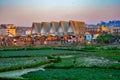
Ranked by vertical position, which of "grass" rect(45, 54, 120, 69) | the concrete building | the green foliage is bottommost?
"grass" rect(45, 54, 120, 69)

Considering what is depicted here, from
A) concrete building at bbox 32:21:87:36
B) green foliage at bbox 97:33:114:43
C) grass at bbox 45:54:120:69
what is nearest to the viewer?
grass at bbox 45:54:120:69

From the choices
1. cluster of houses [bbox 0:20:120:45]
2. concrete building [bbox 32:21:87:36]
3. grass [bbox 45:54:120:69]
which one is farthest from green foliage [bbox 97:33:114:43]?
grass [bbox 45:54:120:69]

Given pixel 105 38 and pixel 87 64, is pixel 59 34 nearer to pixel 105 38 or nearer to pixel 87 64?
pixel 105 38

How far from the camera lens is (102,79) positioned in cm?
1096

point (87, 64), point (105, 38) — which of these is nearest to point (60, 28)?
point (105, 38)

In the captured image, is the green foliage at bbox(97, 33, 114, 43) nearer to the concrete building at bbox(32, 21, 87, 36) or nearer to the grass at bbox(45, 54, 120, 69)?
the concrete building at bbox(32, 21, 87, 36)

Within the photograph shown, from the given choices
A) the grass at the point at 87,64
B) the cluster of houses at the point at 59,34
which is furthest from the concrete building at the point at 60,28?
the grass at the point at 87,64

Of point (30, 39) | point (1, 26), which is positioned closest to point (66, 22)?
point (30, 39)

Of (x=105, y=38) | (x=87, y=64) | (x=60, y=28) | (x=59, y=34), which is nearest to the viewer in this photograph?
(x=87, y=64)

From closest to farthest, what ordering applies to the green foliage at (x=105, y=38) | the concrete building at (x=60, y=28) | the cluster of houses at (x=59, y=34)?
1. the green foliage at (x=105, y=38)
2. the cluster of houses at (x=59, y=34)
3. the concrete building at (x=60, y=28)

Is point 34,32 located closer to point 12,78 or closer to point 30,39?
point 30,39

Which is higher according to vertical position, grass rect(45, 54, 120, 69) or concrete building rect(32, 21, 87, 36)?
concrete building rect(32, 21, 87, 36)

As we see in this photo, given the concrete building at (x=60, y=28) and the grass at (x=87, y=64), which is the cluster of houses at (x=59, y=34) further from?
the grass at (x=87, y=64)

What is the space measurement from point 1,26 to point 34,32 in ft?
48.7
